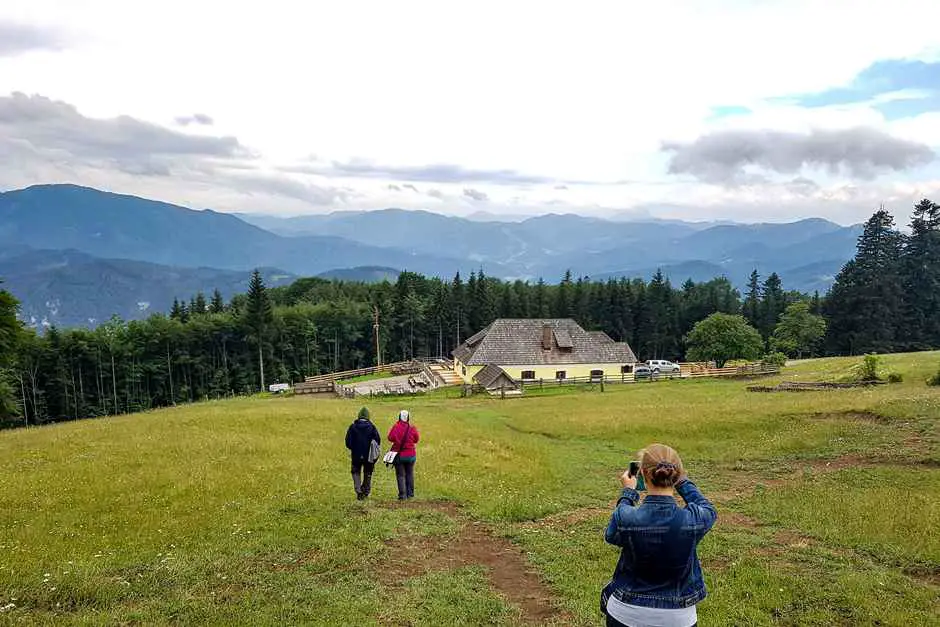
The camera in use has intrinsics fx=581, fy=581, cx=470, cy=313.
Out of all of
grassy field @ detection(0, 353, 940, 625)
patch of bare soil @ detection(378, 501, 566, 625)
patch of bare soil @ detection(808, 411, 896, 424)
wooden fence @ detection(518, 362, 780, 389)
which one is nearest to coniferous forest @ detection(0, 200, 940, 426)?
wooden fence @ detection(518, 362, 780, 389)

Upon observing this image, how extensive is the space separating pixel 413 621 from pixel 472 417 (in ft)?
91.8

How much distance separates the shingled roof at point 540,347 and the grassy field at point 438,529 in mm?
39220

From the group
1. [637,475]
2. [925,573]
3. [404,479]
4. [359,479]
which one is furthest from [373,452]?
[925,573]

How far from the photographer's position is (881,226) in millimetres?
85250

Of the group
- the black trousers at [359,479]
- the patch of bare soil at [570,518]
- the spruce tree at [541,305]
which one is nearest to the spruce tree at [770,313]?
the spruce tree at [541,305]

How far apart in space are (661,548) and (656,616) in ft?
1.97

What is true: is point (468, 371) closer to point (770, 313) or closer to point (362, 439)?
point (362, 439)

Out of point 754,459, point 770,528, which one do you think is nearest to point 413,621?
point 770,528

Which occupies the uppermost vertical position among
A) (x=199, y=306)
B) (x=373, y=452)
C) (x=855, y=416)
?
(x=199, y=306)

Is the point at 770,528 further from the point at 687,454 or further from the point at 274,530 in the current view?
the point at 274,530

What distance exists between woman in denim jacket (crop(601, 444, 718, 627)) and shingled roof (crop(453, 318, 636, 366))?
57.8 meters

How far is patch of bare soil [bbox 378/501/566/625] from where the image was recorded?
9391 mm

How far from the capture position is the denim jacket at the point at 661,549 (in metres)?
4.80

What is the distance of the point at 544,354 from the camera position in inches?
2562
